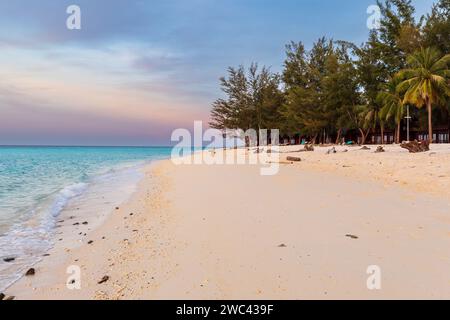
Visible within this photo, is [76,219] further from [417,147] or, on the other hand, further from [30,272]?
[417,147]

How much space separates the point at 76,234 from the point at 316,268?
5142mm

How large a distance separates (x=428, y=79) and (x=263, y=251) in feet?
101

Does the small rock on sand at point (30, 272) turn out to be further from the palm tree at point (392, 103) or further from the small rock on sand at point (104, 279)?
the palm tree at point (392, 103)

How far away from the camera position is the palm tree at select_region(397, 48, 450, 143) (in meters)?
28.0

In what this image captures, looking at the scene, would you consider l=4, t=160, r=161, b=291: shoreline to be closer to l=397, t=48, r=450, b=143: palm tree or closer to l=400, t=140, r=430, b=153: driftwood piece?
l=400, t=140, r=430, b=153: driftwood piece

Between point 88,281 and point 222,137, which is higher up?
point 222,137

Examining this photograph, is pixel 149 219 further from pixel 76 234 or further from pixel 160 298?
pixel 160 298

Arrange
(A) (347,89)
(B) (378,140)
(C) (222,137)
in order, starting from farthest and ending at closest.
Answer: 1. (C) (222,137)
2. (B) (378,140)
3. (A) (347,89)

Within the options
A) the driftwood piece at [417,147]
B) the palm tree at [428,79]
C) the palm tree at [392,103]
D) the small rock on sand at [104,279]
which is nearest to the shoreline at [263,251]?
the small rock on sand at [104,279]

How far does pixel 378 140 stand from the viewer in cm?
4572

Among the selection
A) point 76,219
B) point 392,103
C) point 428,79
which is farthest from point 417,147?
point 76,219

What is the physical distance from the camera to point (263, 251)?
4.48 metres

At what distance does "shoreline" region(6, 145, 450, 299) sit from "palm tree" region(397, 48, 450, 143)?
78.9 ft

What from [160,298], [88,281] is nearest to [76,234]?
[88,281]
